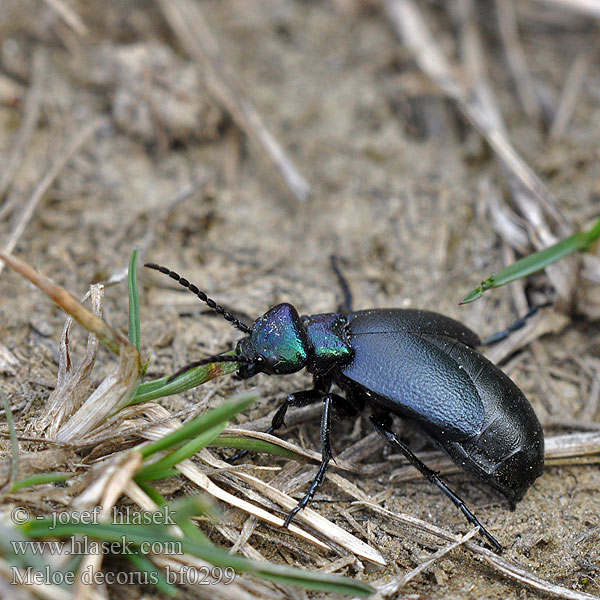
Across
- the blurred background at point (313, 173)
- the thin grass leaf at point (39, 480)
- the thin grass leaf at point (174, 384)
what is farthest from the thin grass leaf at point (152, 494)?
the blurred background at point (313, 173)

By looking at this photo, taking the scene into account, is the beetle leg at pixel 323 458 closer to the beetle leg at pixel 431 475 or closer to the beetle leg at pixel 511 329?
the beetle leg at pixel 431 475

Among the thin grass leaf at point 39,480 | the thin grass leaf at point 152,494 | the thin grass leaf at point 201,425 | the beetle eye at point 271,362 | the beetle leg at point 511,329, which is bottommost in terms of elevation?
the beetle leg at point 511,329

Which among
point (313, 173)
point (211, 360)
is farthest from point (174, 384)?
point (313, 173)

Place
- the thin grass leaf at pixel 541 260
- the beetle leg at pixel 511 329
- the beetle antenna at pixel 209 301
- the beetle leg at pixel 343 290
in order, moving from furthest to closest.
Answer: the beetle leg at pixel 343 290, the beetle leg at pixel 511 329, the thin grass leaf at pixel 541 260, the beetle antenna at pixel 209 301

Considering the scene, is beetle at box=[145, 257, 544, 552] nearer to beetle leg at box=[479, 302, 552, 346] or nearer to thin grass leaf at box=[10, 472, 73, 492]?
beetle leg at box=[479, 302, 552, 346]

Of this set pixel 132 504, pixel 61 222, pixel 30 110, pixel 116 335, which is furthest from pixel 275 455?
pixel 30 110

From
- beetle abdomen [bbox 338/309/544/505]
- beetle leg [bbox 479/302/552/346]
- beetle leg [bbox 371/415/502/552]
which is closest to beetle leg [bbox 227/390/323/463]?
beetle abdomen [bbox 338/309/544/505]

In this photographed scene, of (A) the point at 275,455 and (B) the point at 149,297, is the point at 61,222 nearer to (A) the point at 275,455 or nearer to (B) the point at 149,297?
(B) the point at 149,297

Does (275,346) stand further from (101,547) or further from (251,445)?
(101,547)
